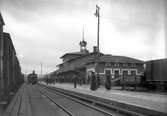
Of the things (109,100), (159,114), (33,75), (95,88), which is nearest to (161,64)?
(95,88)

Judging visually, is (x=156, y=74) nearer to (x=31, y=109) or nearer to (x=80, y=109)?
(x=80, y=109)

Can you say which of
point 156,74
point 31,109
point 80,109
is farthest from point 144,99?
point 156,74

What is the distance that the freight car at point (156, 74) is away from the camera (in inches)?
1026

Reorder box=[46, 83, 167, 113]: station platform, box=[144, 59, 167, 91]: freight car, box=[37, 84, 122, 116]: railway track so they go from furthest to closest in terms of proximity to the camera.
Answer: box=[144, 59, 167, 91]: freight car, box=[37, 84, 122, 116]: railway track, box=[46, 83, 167, 113]: station platform

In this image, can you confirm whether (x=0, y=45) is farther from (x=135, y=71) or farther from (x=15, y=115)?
(x=135, y=71)

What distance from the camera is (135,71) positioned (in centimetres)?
5753

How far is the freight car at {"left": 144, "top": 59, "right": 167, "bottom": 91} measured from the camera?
85.5ft

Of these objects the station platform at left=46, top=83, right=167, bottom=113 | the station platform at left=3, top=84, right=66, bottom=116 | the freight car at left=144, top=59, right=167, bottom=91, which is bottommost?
the station platform at left=3, top=84, right=66, bottom=116

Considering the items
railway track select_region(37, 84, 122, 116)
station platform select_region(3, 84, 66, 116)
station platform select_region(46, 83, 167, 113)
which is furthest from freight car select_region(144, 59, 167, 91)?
station platform select_region(3, 84, 66, 116)

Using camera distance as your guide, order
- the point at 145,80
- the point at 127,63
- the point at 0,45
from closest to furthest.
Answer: the point at 0,45, the point at 145,80, the point at 127,63

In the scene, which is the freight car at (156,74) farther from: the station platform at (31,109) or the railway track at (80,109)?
the station platform at (31,109)

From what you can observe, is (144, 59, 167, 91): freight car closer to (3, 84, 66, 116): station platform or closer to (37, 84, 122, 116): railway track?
(37, 84, 122, 116): railway track

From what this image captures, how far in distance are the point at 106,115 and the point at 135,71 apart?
43707 millimetres

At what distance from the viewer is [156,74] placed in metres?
27.6
